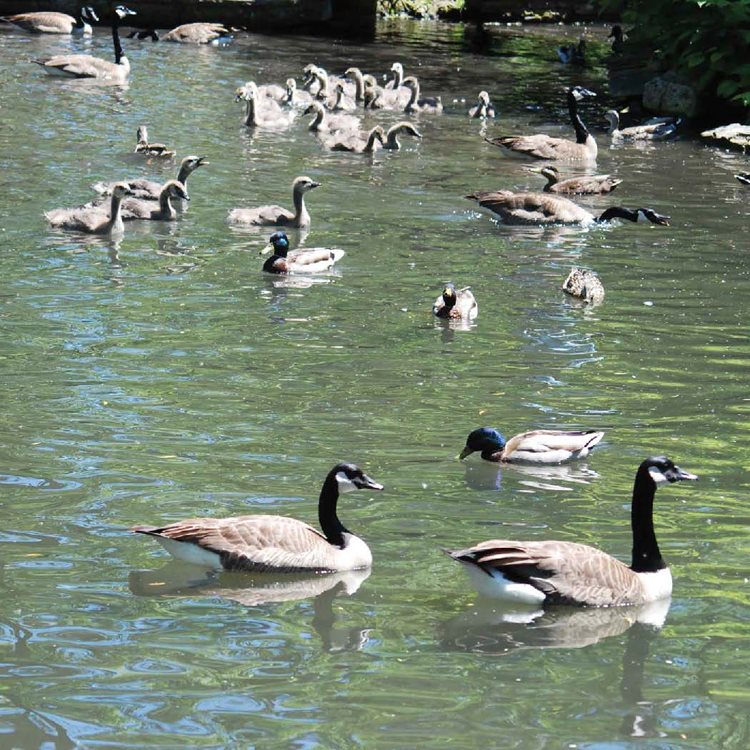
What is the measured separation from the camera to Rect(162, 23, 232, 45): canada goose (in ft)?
138

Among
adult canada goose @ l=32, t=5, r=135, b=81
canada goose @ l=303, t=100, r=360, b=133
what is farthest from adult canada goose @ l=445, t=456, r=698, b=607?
adult canada goose @ l=32, t=5, r=135, b=81

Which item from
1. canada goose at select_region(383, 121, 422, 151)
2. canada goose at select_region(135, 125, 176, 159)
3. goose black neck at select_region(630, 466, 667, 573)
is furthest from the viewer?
canada goose at select_region(383, 121, 422, 151)

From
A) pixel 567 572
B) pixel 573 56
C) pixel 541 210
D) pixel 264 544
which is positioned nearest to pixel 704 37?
pixel 573 56

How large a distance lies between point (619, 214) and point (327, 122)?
369 inches

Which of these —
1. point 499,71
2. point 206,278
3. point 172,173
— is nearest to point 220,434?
point 206,278

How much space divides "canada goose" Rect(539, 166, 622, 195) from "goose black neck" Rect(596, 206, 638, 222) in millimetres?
2304

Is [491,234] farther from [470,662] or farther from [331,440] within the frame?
[470,662]

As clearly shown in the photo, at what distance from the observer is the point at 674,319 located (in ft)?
57.6

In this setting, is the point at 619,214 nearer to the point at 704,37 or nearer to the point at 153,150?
the point at 153,150

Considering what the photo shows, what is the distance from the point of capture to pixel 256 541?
10.2m

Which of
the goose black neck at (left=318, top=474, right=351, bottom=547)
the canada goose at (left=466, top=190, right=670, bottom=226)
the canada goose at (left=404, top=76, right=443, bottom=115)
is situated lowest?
the canada goose at (left=404, top=76, right=443, bottom=115)

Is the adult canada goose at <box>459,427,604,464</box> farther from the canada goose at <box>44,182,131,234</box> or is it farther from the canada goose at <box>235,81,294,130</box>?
the canada goose at <box>235,81,294,130</box>

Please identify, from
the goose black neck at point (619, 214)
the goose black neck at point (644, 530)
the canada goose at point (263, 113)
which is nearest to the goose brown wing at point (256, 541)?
the goose black neck at point (644, 530)

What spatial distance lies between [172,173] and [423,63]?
1784cm
